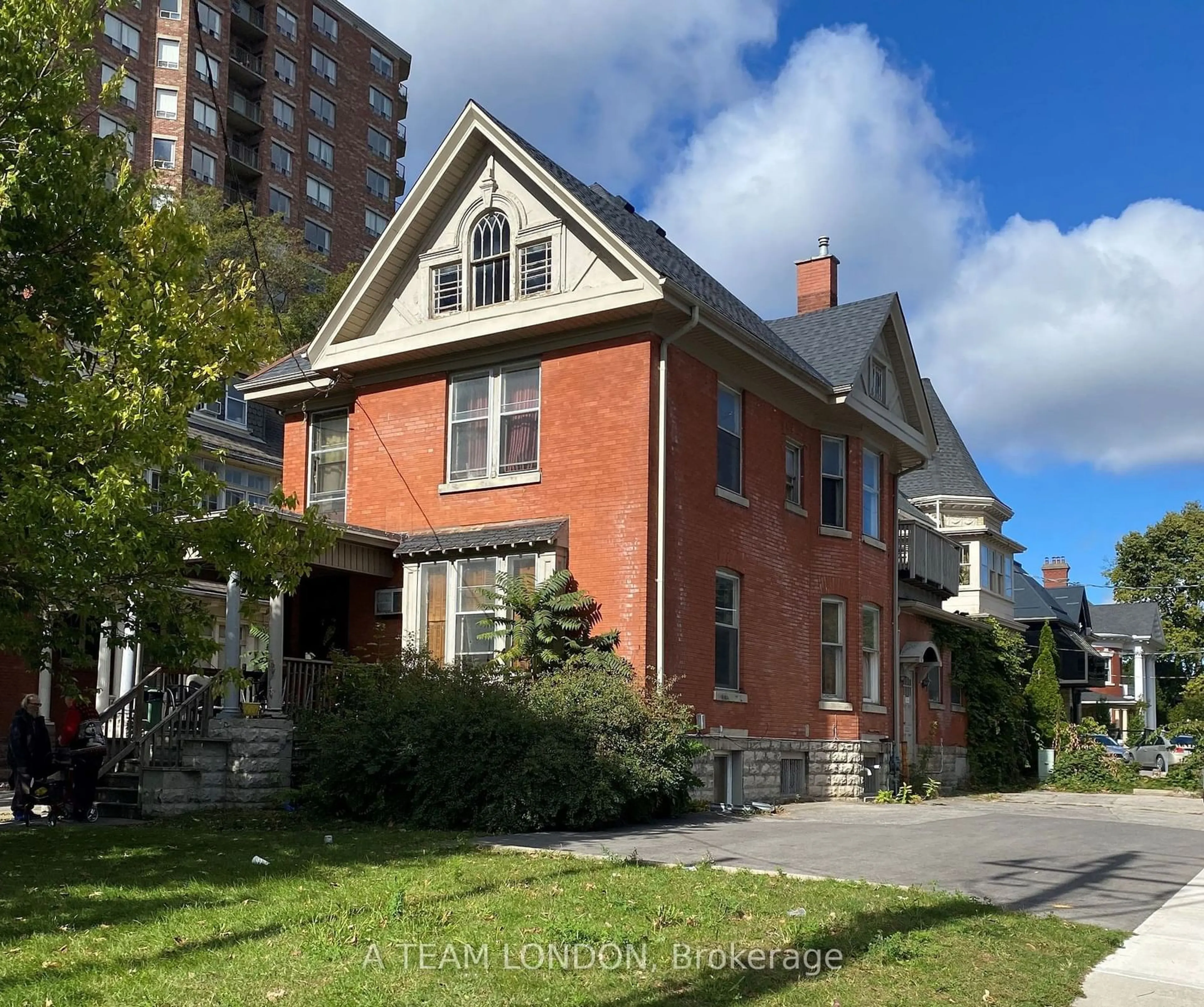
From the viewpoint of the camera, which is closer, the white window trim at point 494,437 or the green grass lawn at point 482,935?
the green grass lawn at point 482,935

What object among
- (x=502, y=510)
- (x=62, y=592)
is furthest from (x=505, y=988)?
(x=502, y=510)

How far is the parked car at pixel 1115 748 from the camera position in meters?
39.9

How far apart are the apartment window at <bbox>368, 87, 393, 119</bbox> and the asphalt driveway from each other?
201 ft

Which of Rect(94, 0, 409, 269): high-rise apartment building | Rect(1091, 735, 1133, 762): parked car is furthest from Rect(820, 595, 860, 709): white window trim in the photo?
Rect(94, 0, 409, 269): high-rise apartment building

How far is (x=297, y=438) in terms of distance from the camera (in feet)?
74.9

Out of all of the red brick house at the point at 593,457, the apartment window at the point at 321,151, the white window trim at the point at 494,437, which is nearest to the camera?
the red brick house at the point at 593,457

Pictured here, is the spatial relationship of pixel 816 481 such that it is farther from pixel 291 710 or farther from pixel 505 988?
pixel 505 988

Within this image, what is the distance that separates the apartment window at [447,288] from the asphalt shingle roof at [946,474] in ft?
79.6

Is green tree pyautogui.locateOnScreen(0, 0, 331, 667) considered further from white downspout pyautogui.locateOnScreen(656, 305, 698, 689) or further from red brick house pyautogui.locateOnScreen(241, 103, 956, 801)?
red brick house pyautogui.locateOnScreen(241, 103, 956, 801)

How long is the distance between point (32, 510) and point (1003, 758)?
27.8 m

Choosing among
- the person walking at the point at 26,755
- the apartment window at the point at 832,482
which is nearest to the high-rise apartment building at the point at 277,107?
the apartment window at the point at 832,482


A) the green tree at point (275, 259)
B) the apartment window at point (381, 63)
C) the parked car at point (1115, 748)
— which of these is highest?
the apartment window at point (381, 63)

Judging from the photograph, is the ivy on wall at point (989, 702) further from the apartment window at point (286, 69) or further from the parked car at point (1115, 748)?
the apartment window at point (286, 69)

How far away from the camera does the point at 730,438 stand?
20.6 meters
